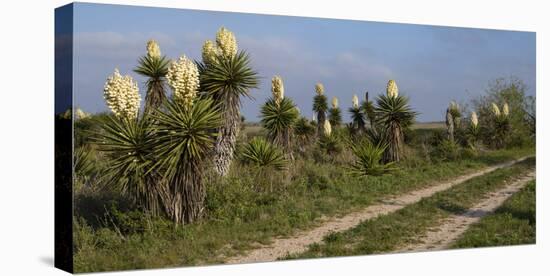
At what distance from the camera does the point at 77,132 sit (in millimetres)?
9383

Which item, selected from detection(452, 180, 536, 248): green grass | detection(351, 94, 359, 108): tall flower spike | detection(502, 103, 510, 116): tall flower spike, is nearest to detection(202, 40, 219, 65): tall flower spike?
detection(351, 94, 359, 108): tall flower spike

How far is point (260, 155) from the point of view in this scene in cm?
1229

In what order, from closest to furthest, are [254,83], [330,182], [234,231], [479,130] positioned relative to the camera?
1. [234,231]
2. [254,83]
3. [330,182]
4. [479,130]

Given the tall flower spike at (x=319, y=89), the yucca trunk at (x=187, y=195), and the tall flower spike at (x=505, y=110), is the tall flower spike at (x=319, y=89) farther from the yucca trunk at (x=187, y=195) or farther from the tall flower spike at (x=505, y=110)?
the tall flower spike at (x=505, y=110)

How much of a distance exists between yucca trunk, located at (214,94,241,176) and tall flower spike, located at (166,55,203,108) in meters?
1.18

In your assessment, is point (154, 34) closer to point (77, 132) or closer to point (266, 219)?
point (77, 132)

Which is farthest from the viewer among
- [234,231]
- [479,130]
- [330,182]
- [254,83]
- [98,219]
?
[479,130]

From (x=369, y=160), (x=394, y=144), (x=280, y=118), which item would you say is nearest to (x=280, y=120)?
(x=280, y=118)

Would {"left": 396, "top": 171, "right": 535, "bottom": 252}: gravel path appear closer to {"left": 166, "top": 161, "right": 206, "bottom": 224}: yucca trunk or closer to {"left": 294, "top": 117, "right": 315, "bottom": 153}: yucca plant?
{"left": 294, "top": 117, "right": 315, "bottom": 153}: yucca plant

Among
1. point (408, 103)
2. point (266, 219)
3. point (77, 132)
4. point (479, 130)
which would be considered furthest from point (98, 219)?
point (479, 130)

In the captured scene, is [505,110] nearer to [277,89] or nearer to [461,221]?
[461,221]

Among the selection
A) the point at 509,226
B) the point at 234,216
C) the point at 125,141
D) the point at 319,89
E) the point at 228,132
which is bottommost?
the point at 509,226

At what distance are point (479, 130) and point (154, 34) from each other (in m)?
7.17

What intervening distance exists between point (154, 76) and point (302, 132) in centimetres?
318
